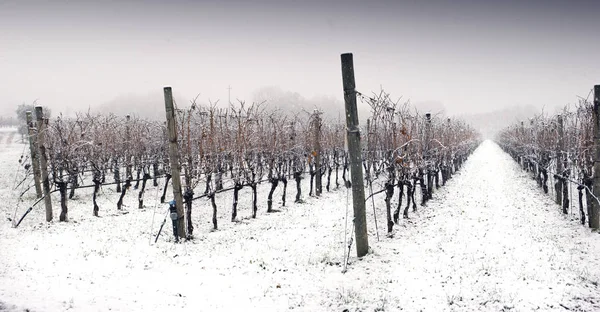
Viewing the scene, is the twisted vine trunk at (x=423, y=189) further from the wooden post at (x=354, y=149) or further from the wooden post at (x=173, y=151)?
the wooden post at (x=173, y=151)

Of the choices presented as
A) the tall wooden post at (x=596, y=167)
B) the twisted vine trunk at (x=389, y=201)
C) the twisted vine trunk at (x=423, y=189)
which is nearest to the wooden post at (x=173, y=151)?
the twisted vine trunk at (x=389, y=201)

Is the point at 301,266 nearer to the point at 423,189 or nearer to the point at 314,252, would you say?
the point at 314,252

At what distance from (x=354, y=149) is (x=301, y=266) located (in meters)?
3.05

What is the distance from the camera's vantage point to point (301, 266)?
7.68 m

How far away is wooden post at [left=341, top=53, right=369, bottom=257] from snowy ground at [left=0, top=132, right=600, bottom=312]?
640 mm

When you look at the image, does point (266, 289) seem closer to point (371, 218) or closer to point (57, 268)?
point (57, 268)

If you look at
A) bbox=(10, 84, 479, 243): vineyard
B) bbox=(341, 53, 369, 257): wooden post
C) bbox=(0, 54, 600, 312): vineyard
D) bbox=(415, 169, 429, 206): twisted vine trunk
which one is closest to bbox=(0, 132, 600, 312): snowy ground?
bbox=(0, 54, 600, 312): vineyard

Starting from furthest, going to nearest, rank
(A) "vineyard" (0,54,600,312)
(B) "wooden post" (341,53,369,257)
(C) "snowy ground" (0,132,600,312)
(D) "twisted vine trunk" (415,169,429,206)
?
(D) "twisted vine trunk" (415,169,429,206) → (B) "wooden post" (341,53,369,257) → (A) "vineyard" (0,54,600,312) → (C) "snowy ground" (0,132,600,312)

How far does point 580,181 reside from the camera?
11.1 metres

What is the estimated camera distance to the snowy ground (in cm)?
586

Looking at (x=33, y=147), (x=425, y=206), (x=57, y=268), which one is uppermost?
(x=33, y=147)

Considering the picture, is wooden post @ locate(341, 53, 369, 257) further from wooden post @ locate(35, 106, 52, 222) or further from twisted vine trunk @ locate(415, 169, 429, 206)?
wooden post @ locate(35, 106, 52, 222)

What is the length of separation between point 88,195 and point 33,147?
4.37 meters

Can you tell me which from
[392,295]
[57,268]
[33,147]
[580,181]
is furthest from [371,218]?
[33,147]
